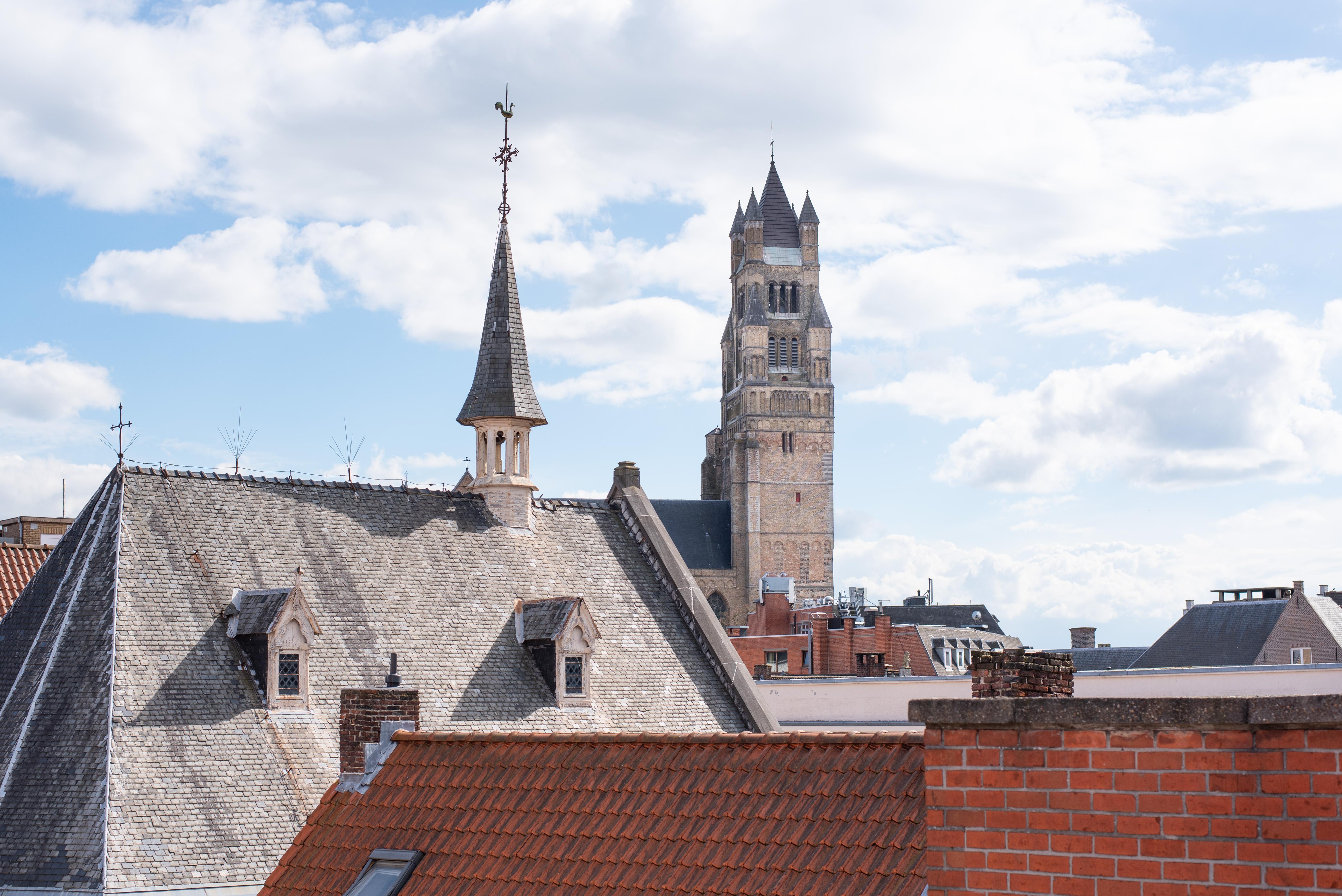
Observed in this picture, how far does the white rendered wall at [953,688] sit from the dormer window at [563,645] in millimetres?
13641

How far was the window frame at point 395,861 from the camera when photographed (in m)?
12.4

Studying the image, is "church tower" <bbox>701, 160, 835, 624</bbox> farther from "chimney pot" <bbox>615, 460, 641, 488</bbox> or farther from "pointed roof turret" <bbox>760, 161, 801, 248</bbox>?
"chimney pot" <bbox>615, 460, 641, 488</bbox>

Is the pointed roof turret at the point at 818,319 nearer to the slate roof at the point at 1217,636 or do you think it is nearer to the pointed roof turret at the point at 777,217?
the pointed roof turret at the point at 777,217

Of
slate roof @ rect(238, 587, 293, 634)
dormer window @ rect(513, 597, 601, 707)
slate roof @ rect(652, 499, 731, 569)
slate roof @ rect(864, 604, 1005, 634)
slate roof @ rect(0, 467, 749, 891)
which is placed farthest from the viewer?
slate roof @ rect(652, 499, 731, 569)

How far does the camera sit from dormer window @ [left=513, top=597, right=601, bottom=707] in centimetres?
2616

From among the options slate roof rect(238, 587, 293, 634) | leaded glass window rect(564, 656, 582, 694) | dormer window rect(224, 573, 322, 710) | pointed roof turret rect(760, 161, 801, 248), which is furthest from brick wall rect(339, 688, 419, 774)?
pointed roof turret rect(760, 161, 801, 248)

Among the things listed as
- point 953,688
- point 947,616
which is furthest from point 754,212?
point 953,688

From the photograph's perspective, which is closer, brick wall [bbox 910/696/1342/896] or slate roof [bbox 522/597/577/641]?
brick wall [bbox 910/696/1342/896]

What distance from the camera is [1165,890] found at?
6.04 metres

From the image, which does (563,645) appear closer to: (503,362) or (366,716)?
(503,362)

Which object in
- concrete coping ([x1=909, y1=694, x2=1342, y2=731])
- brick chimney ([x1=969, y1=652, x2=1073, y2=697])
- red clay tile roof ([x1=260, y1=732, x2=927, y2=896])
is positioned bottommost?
red clay tile roof ([x1=260, y1=732, x2=927, y2=896])

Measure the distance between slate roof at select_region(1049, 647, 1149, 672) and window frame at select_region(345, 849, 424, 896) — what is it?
58.9 metres

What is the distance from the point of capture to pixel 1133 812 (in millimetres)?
6160

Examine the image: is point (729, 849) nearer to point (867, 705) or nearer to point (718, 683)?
point (718, 683)
